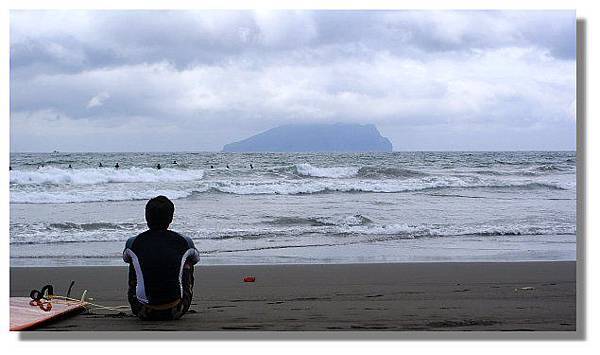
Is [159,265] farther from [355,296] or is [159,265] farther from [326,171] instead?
[326,171]

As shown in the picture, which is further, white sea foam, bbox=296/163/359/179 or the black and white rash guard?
white sea foam, bbox=296/163/359/179

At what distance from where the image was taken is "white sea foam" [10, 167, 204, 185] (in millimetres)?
15156

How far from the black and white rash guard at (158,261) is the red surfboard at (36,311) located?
0.54 m

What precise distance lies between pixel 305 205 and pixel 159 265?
8939 millimetres

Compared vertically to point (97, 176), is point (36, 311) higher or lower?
lower

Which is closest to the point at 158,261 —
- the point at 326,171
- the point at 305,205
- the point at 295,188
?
the point at 305,205

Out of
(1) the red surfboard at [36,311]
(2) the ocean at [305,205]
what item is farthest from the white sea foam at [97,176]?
(1) the red surfboard at [36,311]

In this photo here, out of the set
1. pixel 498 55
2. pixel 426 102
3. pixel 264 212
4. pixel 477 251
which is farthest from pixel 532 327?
pixel 264 212

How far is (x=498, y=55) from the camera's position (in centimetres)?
1066

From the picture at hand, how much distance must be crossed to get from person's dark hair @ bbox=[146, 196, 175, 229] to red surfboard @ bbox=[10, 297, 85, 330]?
0.82 meters

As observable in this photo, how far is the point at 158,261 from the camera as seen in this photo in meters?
4.38

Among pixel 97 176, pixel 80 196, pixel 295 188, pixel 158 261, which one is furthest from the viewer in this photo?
pixel 97 176

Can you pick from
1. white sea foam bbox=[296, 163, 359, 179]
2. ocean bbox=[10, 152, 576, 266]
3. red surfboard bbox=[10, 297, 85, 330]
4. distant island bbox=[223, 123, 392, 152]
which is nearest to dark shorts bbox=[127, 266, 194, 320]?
red surfboard bbox=[10, 297, 85, 330]

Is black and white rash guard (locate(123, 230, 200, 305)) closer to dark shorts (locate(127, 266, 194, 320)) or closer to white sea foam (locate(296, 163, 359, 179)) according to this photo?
dark shorts (locate(127, 266, 194, 320))
